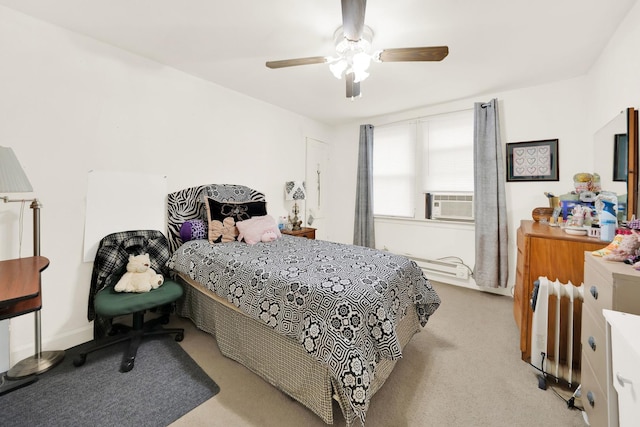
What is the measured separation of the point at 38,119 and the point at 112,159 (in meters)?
0.49

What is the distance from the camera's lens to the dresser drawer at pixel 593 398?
1033mm

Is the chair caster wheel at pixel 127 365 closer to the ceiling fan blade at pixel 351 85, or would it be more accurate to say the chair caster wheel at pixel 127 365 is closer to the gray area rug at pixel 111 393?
the gray area rug at pixel 111 393

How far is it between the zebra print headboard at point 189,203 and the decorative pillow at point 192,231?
3.0 inches

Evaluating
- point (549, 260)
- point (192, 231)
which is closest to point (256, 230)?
point (192, 231)

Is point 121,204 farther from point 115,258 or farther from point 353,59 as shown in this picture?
point 353,59

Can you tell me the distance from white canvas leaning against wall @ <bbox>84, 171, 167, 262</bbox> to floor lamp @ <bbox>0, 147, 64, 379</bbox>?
0.36 m

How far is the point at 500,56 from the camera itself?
229 cm

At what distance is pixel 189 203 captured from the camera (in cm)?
271

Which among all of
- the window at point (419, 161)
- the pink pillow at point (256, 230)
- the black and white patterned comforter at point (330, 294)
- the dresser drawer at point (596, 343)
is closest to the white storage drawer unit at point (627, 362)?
the dresser drawer at point (596, 343)

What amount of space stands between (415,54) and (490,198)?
2.20 m

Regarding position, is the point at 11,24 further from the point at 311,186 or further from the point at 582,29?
the point at 582,29

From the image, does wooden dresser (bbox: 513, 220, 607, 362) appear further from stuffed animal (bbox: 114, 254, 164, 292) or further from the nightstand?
stuffed animal (bbox: 114, 254, 164, 292)

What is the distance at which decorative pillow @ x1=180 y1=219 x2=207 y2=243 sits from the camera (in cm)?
256

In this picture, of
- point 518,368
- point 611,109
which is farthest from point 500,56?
point 518,368
